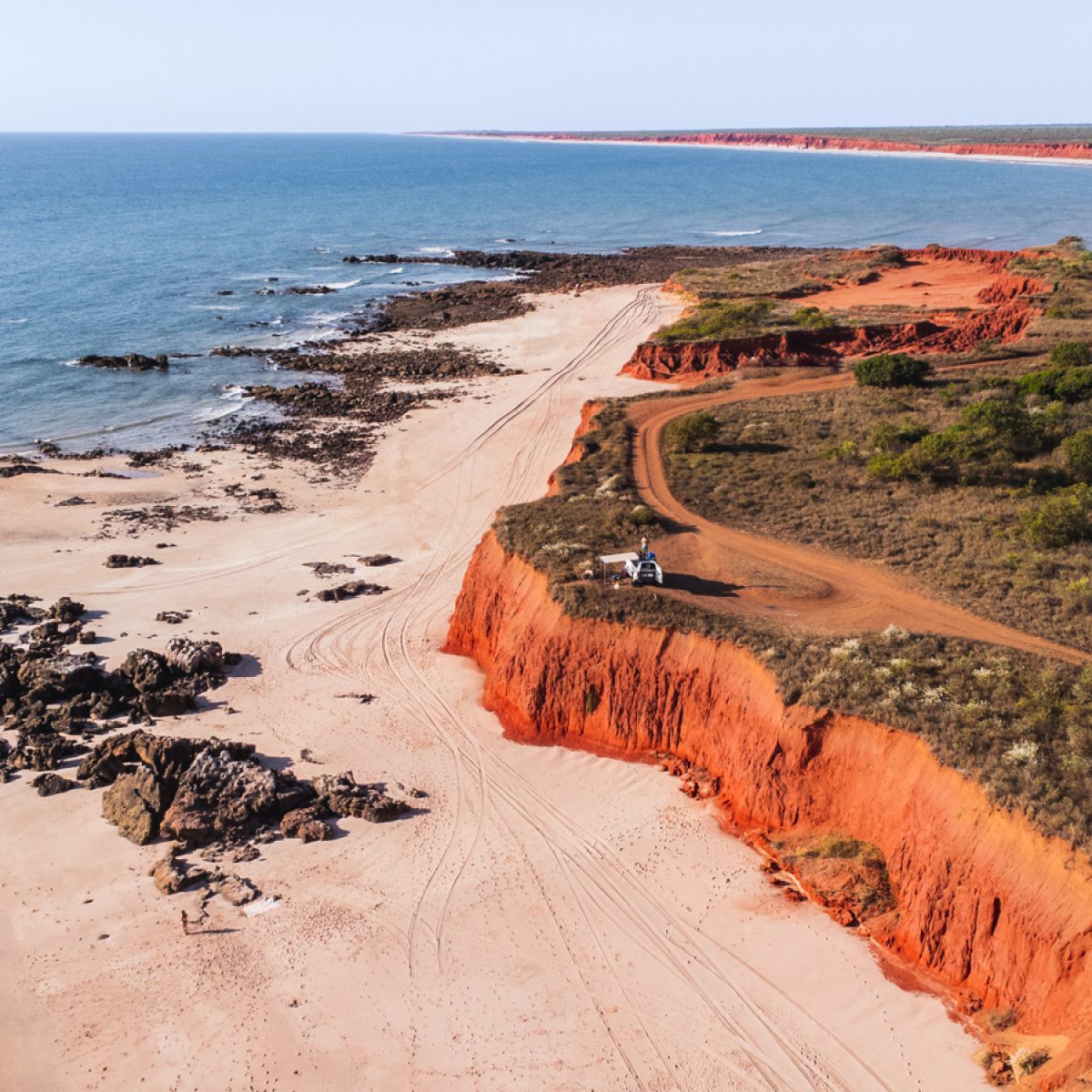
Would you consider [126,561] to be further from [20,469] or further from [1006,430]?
[1006,430]

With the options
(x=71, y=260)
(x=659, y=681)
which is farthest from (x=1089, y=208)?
(x=659, y=681)

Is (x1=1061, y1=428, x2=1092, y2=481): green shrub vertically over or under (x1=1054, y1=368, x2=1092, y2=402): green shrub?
under

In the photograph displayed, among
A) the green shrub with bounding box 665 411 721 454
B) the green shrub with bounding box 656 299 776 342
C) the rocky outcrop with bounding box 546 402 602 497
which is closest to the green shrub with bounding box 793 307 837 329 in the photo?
the green shrub with bounding box 656 299 776 342

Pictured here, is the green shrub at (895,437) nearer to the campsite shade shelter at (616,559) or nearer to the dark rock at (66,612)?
the campsite shade shelter at (616,559)

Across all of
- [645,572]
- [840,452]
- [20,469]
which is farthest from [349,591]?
[20,469]

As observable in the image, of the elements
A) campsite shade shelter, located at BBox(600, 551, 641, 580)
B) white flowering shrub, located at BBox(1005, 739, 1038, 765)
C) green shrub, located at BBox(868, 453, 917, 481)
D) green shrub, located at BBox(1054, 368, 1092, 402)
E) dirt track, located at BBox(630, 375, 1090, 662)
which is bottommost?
white flowering shrub, located at BBox(1005, 739, 1038, 765)

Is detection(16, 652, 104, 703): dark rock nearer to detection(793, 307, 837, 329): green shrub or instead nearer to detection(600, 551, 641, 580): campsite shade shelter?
detection(600, 551, 641, 580): campsite shade shelter

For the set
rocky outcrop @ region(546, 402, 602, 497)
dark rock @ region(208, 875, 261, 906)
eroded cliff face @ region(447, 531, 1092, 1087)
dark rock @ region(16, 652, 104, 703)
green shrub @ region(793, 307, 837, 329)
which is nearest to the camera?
eroded cliff face @ region(447, 531, 1092, 1087)
